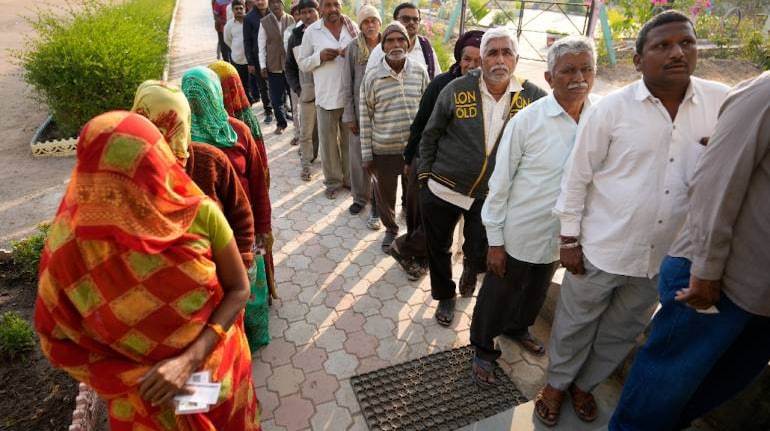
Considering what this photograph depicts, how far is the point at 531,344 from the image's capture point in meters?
3.14

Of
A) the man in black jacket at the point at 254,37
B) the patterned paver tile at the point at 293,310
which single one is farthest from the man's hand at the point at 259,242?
the man in black jacket at the point at 254,37

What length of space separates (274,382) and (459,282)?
Answer: 62.4 inches

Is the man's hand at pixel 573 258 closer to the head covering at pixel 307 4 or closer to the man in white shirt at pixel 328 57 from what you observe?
the man in white shirt at pixel 328 57

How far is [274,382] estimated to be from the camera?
9.73ft

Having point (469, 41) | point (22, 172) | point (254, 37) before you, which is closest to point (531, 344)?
point (469, 41)

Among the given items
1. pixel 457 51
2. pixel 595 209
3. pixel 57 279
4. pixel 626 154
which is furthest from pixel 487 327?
pixel 57 279

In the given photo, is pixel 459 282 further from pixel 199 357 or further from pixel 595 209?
pixel 199 357

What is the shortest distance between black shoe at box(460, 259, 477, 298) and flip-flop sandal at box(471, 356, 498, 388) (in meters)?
0.73

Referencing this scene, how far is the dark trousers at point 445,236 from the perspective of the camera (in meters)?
3.12

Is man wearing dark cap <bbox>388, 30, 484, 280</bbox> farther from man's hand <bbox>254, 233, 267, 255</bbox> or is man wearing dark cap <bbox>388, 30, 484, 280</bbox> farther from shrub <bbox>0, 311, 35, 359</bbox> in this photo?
shrub <bbox>0, 311, 35, 359</bbox>

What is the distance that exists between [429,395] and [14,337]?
2.60m

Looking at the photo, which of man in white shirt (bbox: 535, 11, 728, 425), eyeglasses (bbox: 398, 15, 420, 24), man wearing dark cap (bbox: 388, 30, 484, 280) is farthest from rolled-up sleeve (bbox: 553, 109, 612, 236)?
eyeglasses (bbox: 398, 15, 420, 24)

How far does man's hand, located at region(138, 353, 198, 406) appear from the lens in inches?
58.5

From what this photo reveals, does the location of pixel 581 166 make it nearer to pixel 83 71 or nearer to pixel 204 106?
pixel 204 106
